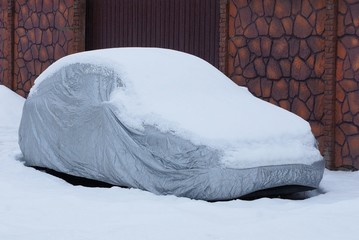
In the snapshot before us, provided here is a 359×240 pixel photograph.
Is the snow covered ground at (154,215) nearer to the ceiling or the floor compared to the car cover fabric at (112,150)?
nearer to the floor

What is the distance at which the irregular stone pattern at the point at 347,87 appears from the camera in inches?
424

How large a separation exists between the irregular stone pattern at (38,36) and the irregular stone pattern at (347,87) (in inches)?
281

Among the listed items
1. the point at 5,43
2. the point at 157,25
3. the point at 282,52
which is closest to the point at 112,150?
the point at 282,52

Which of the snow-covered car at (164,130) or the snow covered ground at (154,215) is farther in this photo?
the snow-covered car at (164,130)

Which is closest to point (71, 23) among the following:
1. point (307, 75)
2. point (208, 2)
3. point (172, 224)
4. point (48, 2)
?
point (48, 2)

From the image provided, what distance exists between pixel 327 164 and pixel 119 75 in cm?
397

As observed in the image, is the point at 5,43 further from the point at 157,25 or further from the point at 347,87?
the point at 347,87

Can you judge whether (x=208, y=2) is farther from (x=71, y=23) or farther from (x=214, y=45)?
(x=71, y=23)

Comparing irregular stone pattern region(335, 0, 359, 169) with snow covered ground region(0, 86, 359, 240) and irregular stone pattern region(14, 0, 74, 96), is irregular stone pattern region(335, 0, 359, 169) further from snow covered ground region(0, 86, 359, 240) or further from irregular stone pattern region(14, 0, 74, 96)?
irregular stone pattern region(14, 0, 74, 96)

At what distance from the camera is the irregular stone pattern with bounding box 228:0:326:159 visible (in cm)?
1138

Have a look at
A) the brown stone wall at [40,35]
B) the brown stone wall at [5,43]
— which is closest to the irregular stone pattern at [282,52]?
the brown stone wall at [40,35]

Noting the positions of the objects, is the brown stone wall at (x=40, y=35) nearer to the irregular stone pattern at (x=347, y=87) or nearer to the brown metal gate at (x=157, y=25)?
the brown metal gate at (x=157, y=25)

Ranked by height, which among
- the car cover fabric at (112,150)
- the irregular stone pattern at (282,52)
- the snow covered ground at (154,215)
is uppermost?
the irregular stone pattern at (282,52)

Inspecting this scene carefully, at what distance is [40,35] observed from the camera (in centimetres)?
1723
